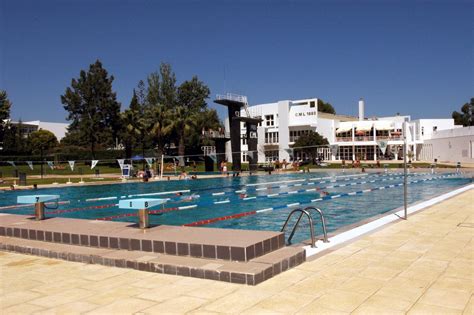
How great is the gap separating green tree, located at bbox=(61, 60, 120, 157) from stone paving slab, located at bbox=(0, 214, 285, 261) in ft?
170

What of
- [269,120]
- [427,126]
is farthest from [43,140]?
[427,126]

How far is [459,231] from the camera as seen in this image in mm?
7262

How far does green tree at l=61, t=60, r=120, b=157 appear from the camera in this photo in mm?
58062

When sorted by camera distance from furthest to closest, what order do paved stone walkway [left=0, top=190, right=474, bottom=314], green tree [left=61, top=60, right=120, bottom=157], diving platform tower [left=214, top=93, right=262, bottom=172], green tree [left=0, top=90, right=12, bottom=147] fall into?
green tree [left=61, top=60, right=120, bottom=157] < green tree [left=0, top=90, right=12, bottom=147] < diving platform tower [left=214, top=93, right=262, bottom=172] < paved stone walkway [left=0, top=190, right=474, bottom=314]

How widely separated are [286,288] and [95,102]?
5827 cm

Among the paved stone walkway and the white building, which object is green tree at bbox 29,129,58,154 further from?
the paved stone walkway

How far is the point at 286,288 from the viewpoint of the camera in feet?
14.2

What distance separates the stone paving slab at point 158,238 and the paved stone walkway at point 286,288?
0.56m

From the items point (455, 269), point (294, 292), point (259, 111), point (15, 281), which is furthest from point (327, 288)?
point (259, 111)

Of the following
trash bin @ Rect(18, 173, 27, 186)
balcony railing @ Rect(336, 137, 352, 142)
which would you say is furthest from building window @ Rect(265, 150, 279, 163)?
trash bin @ Rect(18, 173, 27, 186)

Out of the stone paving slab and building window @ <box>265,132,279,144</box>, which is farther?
building window @ <box>265,132,279,144</box>

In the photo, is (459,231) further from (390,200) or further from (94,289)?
(390,200)

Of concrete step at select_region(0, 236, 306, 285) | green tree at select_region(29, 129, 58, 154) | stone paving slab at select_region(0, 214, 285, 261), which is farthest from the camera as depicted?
green tree at select_region(29, 129, 58, 154)

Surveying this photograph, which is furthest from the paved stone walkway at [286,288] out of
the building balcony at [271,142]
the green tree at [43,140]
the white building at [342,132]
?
the green tree at [43,140]
